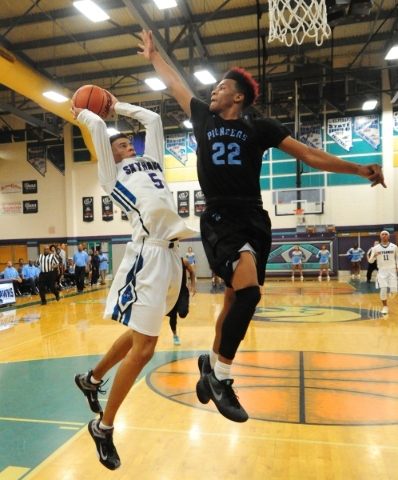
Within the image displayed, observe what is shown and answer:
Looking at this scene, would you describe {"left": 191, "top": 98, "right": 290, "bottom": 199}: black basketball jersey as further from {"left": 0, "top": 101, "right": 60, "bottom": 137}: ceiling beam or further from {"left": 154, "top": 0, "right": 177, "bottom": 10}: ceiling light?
{"left": 0, "top": 101, "right": 60, "bottom": 137}: ceiling beam

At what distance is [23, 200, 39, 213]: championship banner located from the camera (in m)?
23.5

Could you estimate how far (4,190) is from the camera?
24031mm

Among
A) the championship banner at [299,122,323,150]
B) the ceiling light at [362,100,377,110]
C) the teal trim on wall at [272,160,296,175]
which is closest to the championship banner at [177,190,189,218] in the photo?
the teal trim on wall at [272,160,296,175]

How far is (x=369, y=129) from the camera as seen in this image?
1966cm

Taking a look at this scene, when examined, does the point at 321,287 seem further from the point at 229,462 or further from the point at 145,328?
the point at 145,328

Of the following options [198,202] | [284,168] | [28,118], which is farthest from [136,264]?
[198,202]

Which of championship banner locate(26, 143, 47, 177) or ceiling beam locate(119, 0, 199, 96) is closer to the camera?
ceiling beam locate(119, 0, 199, 96)

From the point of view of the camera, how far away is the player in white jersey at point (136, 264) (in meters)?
2.48

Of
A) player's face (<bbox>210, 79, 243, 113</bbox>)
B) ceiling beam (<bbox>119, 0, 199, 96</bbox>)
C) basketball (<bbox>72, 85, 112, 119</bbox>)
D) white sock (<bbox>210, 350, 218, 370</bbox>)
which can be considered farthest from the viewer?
ceiling beam (<bbox>119, 0, 199, 96</bbox>)

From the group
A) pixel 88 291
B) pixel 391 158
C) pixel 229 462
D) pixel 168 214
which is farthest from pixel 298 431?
pixel 391 158

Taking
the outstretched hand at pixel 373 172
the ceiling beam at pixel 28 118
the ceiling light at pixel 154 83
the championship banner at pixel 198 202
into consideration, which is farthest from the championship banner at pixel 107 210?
the outstretched hand at pixel 373 172

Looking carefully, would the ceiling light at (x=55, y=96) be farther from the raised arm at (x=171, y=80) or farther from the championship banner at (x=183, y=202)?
the raised arm at (x=171, y=80)

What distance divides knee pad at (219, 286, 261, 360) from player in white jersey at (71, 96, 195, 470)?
0.41m

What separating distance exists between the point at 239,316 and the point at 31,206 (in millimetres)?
23330
